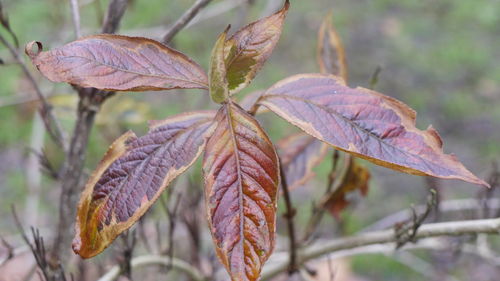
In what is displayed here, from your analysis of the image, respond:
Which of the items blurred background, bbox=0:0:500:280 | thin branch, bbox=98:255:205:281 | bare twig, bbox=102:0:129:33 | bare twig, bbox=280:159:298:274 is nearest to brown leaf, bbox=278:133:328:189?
bare twig, bbox=280:159:298:274

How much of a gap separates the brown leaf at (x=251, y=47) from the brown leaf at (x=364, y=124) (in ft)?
0.16

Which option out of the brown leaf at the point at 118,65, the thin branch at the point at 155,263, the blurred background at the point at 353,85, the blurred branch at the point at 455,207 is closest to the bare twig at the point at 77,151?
the thin branch at the point at 155,263

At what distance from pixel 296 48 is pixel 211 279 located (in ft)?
9.65

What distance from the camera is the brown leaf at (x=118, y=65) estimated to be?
0.59 m

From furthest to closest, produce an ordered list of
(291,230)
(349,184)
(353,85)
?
(353,85)
(349,184)
(291,230)

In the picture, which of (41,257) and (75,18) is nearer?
(41,257)

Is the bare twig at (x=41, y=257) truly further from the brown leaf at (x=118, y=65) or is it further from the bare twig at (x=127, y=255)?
the brown leaf at (x=118, y=65)

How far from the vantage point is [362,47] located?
12.9 feet

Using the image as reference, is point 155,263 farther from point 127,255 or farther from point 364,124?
point 364,124

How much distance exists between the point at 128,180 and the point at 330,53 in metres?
0.52

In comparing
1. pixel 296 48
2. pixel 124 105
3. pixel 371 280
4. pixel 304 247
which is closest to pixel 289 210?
pixel 304 247

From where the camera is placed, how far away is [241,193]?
0.59m

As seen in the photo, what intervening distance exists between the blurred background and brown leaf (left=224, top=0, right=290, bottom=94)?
101 cm

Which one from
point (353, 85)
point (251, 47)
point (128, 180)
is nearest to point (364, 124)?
point (251, 47)
